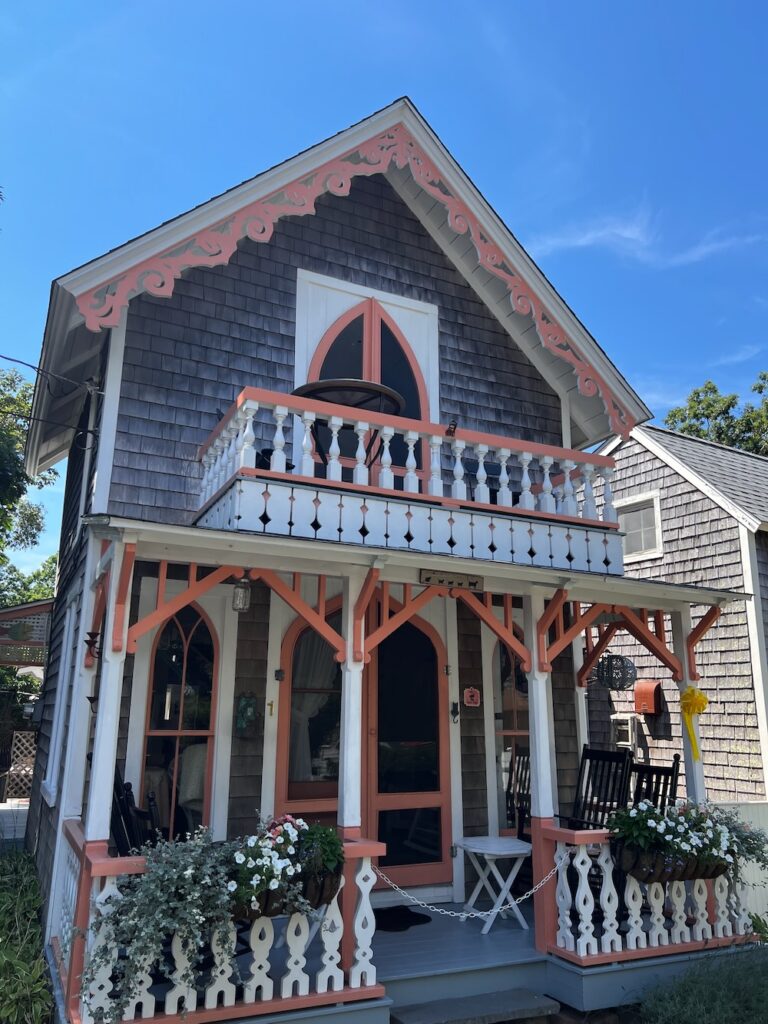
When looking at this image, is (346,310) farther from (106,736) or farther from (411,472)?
(106,736)

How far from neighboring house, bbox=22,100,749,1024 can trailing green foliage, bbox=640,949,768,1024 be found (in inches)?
12.3

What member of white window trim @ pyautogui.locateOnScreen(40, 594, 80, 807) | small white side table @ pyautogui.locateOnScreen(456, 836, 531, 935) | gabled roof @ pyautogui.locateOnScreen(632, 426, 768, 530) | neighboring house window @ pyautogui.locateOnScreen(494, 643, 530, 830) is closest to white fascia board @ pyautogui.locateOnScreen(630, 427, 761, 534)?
gabled roof @ pyautogui.locateOnScreen(632, 426, 768, 530)

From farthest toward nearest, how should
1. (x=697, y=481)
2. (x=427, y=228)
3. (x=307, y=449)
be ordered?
(x=697, y=481)
(x=427, y=228)
(x=307, y=449)

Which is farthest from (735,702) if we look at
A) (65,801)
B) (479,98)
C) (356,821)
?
(479,98)

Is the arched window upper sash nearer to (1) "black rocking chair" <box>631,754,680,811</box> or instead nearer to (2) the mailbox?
(1) "black rocking chair" <box>631,754,680,811</box>

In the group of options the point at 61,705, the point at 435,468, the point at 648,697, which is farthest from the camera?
the point at 648,697

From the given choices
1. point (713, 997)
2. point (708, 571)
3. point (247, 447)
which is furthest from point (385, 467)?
point (708, 571)

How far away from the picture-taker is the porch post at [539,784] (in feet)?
17.7

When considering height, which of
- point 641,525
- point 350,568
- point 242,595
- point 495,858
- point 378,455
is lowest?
point 495,858

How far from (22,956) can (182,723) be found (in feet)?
5.97

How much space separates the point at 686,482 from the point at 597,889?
7.21 m

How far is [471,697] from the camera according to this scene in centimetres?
727

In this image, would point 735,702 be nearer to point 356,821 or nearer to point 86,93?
point 356,821

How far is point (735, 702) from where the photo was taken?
10297 mm
